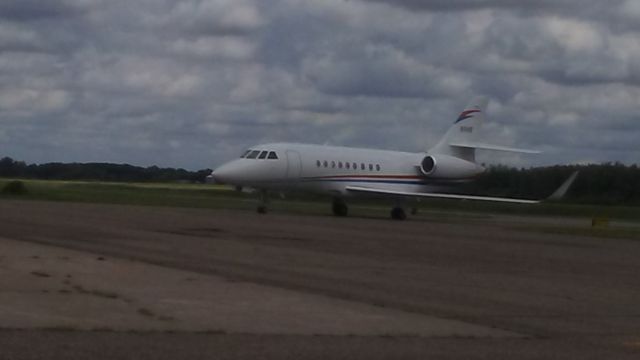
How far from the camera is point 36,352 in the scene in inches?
462

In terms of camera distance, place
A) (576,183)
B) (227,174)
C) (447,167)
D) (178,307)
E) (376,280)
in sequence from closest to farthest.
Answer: (178,307), (376,280), (227,174), (447,167), (576,183)

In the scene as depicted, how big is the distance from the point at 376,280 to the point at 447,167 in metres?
35.2

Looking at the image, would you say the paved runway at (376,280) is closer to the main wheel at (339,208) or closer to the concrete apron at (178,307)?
the concrete apron at (178,307)

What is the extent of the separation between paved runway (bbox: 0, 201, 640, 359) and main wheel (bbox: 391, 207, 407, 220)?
9194 mm

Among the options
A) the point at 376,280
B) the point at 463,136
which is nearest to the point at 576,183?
the point at 463,136

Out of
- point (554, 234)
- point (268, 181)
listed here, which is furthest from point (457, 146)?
point (554, 234)

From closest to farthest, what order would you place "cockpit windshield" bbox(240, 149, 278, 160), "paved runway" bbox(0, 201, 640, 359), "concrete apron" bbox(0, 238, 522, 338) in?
"paved runway" bbox(0, 201, 640, 359) < "concrete apron" bbox(0, 238, 522, 338) < "cockpit windshield" bbox(240, 149, 278, 160)

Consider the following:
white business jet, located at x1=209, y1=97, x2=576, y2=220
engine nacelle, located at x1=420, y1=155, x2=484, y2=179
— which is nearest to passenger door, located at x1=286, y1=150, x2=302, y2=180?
white business jet, located at x1=209, y1=97, x2=576, y2=220

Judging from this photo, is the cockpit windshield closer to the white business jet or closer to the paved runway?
the white business jet

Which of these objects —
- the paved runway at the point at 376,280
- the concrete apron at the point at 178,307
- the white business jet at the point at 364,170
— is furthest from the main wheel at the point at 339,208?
the concrete apron at the point at 178,307

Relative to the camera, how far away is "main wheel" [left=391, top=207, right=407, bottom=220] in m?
51.6

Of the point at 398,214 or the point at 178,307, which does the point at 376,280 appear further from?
the point at 398,214

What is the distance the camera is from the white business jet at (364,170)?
49.4 metres

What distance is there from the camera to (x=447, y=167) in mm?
55844
